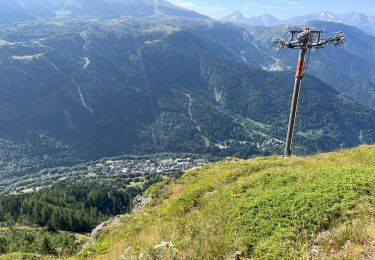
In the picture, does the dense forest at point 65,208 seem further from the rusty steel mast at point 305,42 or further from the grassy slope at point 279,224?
the grassy slope at point 279,224

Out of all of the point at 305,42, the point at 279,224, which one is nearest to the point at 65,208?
the point at 305,42

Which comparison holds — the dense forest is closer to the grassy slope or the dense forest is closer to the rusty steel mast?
the rusty steel mast

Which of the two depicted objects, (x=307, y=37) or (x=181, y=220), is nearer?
(x=181, y=220)

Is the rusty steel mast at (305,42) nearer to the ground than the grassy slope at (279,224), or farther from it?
farther from it

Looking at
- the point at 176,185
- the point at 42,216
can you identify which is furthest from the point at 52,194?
the point at 176,185

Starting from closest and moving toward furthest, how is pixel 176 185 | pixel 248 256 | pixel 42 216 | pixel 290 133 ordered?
1. pixel 248 256
2. pixel 176 185
3. pixel 290 133
4. pixel 42 216

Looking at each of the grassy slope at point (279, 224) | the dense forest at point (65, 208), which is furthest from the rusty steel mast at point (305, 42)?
the dense forest at point (65, 208)

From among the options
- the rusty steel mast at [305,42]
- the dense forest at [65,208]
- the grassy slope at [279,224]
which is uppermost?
the rusty steel mast at [305,42]

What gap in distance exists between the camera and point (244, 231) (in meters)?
15.5

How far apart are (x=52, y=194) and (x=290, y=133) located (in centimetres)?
14303

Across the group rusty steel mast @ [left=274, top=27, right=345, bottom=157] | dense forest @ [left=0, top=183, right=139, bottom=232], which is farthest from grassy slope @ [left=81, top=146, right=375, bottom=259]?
dense forest @ [left=0, top=183, right=139, bottom=232]

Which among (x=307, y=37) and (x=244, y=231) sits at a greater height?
(x=307, y=37)

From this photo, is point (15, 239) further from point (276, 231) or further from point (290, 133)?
point (276, 231)

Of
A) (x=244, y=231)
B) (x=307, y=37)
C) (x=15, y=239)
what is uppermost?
(x=307, y=37)
